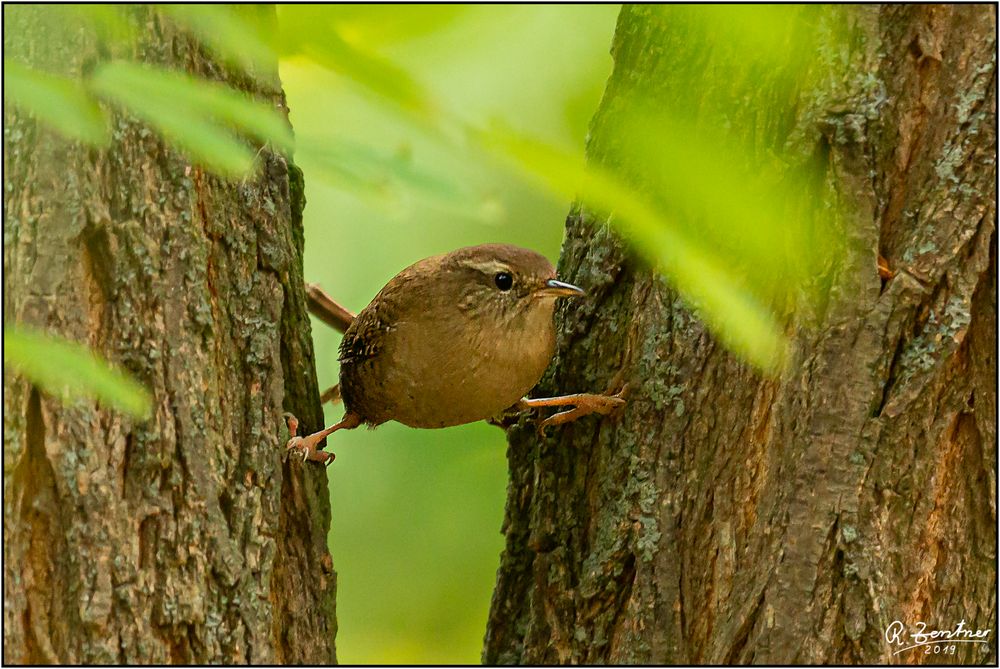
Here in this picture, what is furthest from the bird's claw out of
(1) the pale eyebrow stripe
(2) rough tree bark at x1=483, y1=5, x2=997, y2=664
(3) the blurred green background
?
(3) the blurred green background

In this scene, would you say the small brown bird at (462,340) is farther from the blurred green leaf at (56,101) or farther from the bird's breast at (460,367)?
the blurred green leaf at (56,101)

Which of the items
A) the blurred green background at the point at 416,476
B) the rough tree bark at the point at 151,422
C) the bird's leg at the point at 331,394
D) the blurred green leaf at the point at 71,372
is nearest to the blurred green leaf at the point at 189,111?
the blurred green leaf at the point at 71,372

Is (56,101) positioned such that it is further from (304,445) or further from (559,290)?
(559,290)

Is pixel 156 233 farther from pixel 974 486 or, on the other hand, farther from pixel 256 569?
pixel 974 486

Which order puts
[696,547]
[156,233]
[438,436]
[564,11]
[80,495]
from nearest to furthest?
[564,11] < [80,495] < [156,233] < [696,547] < [438,436]

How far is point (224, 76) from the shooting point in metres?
2.69

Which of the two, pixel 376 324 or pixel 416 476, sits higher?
pixel 376 324

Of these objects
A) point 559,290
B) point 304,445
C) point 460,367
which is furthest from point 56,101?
point 460,367

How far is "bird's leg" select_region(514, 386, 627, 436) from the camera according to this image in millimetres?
3459

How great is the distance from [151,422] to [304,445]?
1.90ft

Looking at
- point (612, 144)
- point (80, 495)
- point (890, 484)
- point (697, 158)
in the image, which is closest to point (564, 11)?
point (612, 144)

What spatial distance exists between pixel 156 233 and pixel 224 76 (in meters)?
0.46
